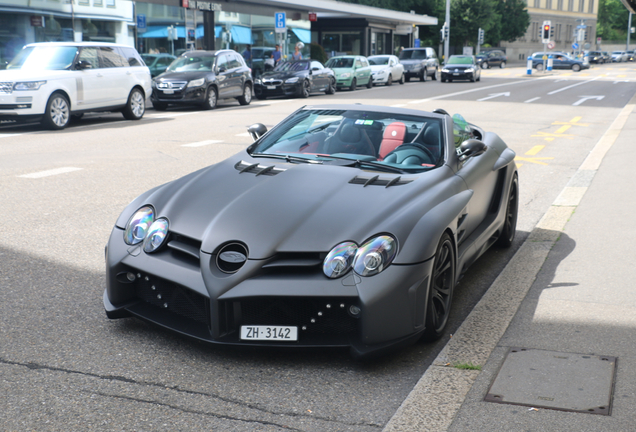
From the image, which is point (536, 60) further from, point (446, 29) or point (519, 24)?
point (519, 24)

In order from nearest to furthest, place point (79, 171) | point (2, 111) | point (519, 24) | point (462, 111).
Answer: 1. point (79, 171)
2. point (2, 111)
3. point (462, 111)
4. point (519, 24)

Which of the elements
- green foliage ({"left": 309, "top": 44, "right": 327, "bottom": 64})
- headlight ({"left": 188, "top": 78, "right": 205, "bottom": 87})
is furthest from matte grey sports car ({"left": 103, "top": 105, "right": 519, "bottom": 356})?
green foliage ({"left": 309, "top": 44, "right": 327, "bottom": 64})

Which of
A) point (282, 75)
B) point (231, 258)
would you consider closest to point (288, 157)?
point (231, 258)

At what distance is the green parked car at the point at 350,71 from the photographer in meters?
30.9

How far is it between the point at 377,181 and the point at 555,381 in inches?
59.2

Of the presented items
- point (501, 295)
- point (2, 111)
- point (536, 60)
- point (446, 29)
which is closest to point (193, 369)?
point (501, 295)

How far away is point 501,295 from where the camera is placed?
4.77m

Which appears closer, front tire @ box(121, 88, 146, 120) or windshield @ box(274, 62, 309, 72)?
front tire @ box(121, 88, 146, 120)

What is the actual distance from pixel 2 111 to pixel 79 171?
18.9 ft

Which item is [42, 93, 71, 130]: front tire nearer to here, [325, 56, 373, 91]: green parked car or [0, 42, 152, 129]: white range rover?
[0, 42, 152, 129]: white range rover

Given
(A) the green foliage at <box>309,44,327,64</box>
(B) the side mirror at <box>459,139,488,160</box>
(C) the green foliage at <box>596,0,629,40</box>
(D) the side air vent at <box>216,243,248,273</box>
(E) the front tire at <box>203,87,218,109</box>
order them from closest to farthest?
(D) the side air vent at <box>216,243,248,273</box> < (B) the side mirror at <box>459,139,488,160</box> < (E) the front tire at <box>203,87,218,109</box> < (A) the green foliage at <box>309,44,327,64</box> < (C) the green foliage at <box>596,0,629,40</box>

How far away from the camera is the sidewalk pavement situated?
3.07m

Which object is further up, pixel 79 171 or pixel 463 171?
pixel 463 171

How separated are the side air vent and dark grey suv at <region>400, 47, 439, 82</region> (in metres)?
37.2
